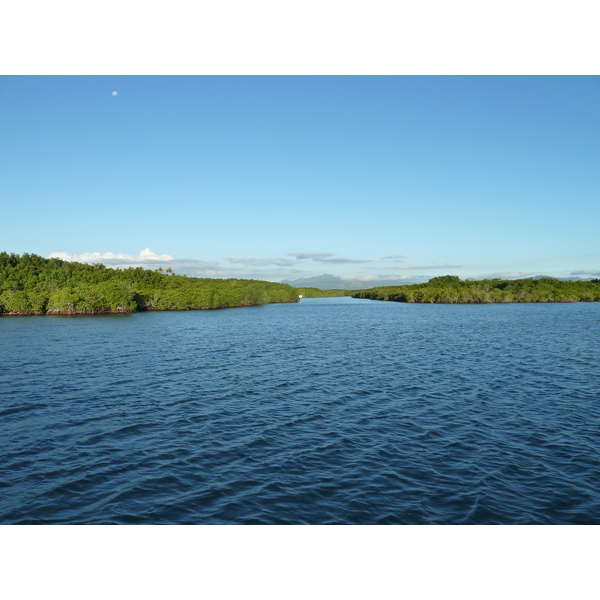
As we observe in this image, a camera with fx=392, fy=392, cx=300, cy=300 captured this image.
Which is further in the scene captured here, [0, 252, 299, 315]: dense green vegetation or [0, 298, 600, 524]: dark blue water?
[0, 252, 299, 315]: dense green vegetation

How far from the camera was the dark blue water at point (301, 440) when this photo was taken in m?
15.2

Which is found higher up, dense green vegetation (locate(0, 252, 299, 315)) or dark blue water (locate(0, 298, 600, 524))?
dense green vegetation (locate(0, 252, 299, 315))

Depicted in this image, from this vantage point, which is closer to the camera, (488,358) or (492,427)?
(492,427)

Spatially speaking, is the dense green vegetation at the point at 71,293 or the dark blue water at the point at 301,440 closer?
the dark blue water at the point at 301,440

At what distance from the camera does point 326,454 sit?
20188 mm

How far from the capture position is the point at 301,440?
872 inches

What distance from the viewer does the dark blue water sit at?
15.2 metres

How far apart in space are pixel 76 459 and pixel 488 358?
44.5 m

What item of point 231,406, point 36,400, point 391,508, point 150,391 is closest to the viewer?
point 391,508

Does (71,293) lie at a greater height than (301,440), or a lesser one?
greater

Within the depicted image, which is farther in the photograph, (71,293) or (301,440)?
(71,293)

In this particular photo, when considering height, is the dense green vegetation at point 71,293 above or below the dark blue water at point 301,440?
above
